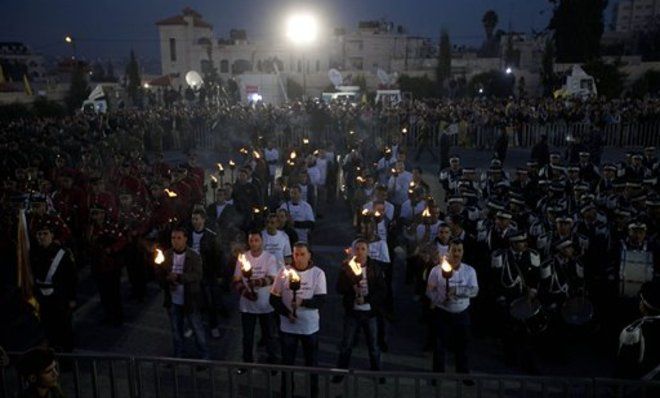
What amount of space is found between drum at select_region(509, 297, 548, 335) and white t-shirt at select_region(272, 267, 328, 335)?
2.39 metres

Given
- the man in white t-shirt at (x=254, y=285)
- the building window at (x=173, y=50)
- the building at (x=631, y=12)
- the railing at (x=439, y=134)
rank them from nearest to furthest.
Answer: the man in white t-shirt at (x=254, y=285) < the railing at (x=439, y=134) < the building window at (x=173, y=50) < the building at (x=631, y=12)

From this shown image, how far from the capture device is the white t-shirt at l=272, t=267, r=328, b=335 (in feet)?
20.7

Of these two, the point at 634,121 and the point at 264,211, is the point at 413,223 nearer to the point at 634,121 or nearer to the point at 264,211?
the point at 264,211

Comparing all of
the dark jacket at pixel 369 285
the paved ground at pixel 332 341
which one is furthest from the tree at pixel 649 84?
the dark jacket at pixel 369 285

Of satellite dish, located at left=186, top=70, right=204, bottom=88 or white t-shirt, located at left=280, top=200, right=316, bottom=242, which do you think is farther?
satellite dish, located at left=186, top=70, right=204, bottom=88

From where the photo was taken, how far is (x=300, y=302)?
247 inches

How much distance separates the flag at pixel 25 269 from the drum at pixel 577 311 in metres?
6.52

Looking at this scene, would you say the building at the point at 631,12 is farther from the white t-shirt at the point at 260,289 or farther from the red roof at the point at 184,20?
the white t-shirt at the point at 260,289

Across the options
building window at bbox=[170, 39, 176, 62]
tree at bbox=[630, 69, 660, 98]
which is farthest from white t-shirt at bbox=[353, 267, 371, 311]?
building window at bbox=[170, 39, 176, 62]

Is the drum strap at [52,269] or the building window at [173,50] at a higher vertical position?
the building window at [173,50]

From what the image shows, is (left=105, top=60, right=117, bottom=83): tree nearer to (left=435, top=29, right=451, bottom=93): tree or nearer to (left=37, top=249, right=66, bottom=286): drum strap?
(left=435, top=29, right=451, bottom=93): tree

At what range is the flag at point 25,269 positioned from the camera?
7547 mm

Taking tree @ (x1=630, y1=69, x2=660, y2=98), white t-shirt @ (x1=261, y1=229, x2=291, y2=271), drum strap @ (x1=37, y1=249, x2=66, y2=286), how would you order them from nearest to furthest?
1. drum strap @ (x1=37, y1=249, x2=66, y2=286)
2. white t-shirt @ (x1=261, y1=229, x2=291, y2=271)
3. tree @ (x1=630, y1=69, x2=660, y2=98)

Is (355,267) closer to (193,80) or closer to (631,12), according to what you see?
(193,80)
